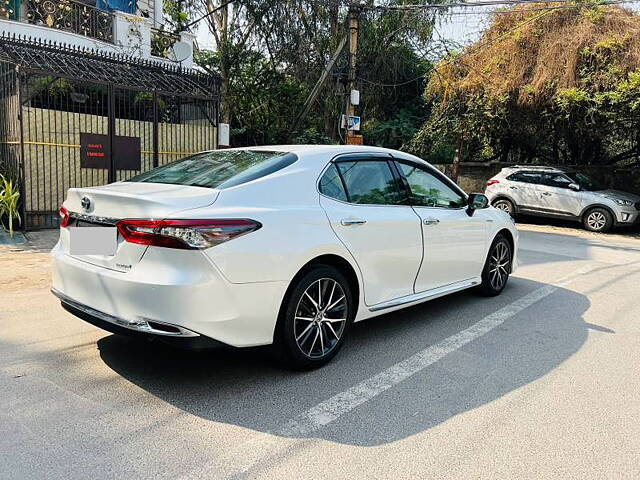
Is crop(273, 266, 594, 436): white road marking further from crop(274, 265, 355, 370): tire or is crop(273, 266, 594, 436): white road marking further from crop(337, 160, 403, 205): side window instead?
crop(337, 160, 403, 205): side window

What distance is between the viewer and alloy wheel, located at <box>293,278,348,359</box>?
3.66 meters

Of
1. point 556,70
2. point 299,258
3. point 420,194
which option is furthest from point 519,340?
point 556,70

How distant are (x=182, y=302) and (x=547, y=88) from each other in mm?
13682

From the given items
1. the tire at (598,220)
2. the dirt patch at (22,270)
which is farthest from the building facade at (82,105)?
the tire at (598,220)

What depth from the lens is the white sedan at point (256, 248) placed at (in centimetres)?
314

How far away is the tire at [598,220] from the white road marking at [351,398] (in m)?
9.76

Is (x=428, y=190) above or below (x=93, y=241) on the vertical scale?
above

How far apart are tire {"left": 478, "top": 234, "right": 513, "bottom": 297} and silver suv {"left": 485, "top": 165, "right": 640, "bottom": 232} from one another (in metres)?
8.94

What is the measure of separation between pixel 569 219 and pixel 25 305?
13015 millimetres

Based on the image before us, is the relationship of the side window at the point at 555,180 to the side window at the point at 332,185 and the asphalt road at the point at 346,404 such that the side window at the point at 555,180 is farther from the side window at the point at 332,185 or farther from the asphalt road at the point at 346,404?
the side window at the point at 332,185

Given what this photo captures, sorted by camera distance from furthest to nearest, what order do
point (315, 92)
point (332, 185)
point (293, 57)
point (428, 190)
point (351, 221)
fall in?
point (293, 57) < point (315, 92) < point (428, 190) < point (332, 185) < point (351, 221)

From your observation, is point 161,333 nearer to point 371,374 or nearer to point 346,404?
point 346,404

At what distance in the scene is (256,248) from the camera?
3279 millimetres

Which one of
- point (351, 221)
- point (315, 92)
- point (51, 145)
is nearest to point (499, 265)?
point (351, 221)
